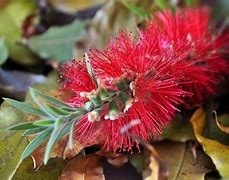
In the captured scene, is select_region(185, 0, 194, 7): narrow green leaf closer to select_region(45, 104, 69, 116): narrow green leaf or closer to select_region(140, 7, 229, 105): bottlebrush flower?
select_region(140, 7, 229, 105): bottlebrush flower

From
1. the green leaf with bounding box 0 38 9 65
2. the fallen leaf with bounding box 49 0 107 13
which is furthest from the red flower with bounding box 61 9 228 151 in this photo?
the fallen leaf with bounding box 49 0 107 13

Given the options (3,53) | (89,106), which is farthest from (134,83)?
(3,53)

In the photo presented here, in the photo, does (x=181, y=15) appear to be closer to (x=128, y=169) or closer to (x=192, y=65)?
(x=192, y=65)

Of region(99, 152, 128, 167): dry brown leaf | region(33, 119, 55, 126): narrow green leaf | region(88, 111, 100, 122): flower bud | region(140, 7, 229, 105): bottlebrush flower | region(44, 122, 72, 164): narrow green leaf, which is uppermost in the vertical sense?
region(140, 7, 229, 105): bottlebrush flower

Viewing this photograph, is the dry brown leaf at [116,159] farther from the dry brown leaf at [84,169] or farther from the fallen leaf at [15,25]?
the fallen leaf at [15,25]

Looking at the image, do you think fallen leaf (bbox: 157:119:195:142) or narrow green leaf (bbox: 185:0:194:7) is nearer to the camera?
fallen leaf (bbox: 157:119:195:142)

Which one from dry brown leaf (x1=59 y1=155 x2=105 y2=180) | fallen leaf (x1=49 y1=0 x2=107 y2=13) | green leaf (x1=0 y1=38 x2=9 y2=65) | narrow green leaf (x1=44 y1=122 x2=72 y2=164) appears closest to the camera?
narrow green leaf (x1=44 y1=122 x2=72 y2=164)

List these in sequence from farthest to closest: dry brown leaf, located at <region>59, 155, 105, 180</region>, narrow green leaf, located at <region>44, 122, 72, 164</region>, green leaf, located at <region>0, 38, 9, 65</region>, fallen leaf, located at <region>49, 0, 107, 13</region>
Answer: fallen leaf, located at <region>49, 0, 107, 13</region> → green leaf, located at <region>0, 38, 9, 65</region> → dry brown leaf, located at <region>59, 155, 105, 180</region> → narrow green leaf, located at <region>44, 122, 72, 164</region>
